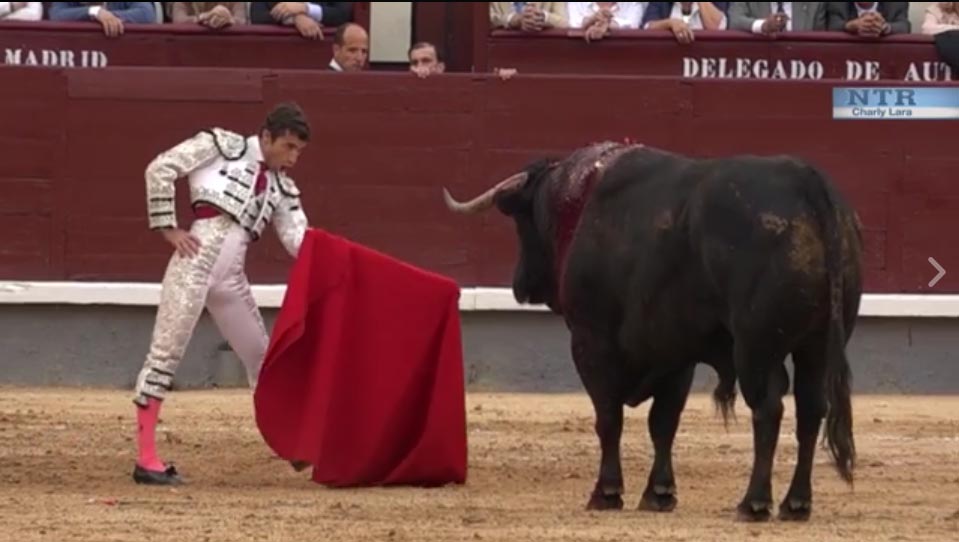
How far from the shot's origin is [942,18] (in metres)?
12.4

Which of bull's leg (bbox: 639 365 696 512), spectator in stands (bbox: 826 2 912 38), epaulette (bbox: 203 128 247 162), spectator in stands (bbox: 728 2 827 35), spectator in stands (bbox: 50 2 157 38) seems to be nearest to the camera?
bull's leg (bbox: 639 365 696 512)

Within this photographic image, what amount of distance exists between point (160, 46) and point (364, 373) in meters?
4.04

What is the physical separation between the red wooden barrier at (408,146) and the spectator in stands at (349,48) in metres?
0.09

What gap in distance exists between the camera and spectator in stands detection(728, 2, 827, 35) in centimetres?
1211

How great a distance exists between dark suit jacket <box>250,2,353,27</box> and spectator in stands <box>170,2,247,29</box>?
10cm

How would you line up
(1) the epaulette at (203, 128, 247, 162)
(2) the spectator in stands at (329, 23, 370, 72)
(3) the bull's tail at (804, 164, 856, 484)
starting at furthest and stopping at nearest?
(2) the spectator in stands at (329, 23, 370, 72)
(1) the epaulette at (203, 128, 247, 162)
(3) the bull's tail at (804, 164, 856, 484)

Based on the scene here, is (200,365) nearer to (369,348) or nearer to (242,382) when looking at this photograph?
(242,382)

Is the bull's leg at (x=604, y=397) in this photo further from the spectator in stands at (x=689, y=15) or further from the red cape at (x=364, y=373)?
the spectator in stands at (x=689, y=15)

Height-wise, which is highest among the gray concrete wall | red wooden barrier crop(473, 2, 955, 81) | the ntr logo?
red wooden barrier crop(473, 2, 955, 81)

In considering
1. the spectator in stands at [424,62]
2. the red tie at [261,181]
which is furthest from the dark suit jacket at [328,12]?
the red tie at [261,181]

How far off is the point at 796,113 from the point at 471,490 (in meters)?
4.15

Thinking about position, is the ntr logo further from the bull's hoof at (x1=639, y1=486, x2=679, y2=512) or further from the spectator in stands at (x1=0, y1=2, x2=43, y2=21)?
the bull's hoof at (x1=639, y1=486, x2=679, y2=512)

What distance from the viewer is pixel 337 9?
40.5 feet

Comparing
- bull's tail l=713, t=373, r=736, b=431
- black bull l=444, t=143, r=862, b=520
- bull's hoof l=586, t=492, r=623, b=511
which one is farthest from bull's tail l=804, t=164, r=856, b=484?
bull's hoof l=586, t=492, r=623, b=511
